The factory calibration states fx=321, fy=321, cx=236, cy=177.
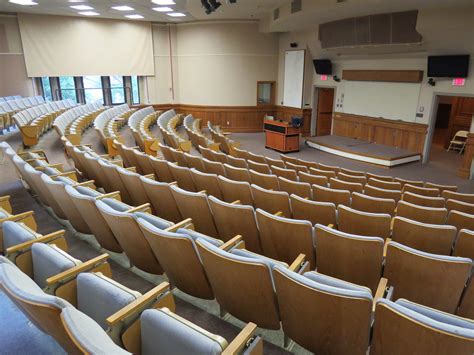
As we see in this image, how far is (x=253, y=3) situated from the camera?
336 inches

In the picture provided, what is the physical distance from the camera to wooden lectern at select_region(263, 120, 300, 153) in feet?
30.2

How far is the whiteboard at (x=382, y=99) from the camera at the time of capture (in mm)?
8469

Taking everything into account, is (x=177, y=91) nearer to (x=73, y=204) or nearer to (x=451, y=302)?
(x=73, y=204)

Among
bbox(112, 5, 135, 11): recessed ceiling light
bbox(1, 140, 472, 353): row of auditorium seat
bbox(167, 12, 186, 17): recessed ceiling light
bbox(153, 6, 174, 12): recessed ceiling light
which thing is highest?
bbox(167, 12, 186, 17): recessed ceiling light

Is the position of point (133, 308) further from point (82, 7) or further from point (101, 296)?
point (82, 7)

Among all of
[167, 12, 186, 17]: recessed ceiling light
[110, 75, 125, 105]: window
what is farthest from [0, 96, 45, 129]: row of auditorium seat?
[167, 12, 186, 17]: recessed ceiling light

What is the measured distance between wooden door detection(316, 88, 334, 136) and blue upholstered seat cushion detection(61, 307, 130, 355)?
11.5 metres

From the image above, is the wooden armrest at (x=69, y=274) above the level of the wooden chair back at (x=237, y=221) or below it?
above

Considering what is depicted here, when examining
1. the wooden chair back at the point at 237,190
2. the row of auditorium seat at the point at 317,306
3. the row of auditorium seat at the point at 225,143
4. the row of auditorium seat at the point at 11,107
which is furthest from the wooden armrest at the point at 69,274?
the row of auditorium seat at the point at 11,107

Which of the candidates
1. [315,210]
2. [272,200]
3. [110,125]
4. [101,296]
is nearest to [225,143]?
[110,125]

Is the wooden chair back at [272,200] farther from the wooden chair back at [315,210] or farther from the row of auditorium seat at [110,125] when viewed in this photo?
the row of auditorium seat at [110,125]

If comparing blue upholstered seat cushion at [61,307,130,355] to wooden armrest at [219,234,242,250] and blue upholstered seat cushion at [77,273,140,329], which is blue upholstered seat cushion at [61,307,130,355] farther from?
wooden armrest at [219,234,242,250]

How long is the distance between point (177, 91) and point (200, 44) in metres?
2.08

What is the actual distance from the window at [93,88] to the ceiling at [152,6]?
2246 millimetres
